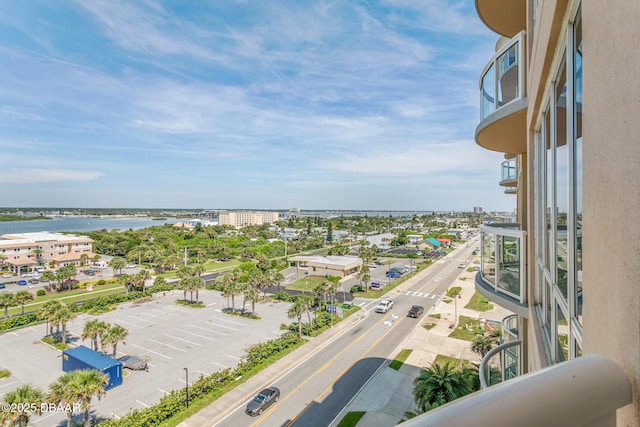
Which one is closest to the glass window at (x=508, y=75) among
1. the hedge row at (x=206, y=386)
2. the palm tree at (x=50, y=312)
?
the hedge row at (x=206, y=386)

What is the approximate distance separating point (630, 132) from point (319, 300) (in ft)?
106

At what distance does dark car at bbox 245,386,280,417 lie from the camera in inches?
580

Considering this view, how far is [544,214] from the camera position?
14.0ft

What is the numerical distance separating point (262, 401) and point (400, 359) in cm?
892

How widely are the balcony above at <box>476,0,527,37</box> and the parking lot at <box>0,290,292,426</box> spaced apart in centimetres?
1963

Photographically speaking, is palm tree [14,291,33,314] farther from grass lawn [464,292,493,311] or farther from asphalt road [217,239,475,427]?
grass lawn [464,292,493,311]

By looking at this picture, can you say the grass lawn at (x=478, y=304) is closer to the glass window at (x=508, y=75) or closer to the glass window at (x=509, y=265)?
Answer: the glass window at (x=509, y=265)

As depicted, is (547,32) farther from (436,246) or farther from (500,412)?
→ (436,246)

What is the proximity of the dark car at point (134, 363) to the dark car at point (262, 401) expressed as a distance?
26.0 ft

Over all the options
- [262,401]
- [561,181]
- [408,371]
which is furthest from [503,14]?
[408,371]

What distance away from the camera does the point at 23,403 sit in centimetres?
1211

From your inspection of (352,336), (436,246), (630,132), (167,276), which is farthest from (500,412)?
(436,246)

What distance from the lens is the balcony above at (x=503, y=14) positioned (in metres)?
7.10

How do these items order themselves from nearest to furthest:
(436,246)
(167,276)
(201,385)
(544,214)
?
(544,214) → (201,385) → (167,276) → (436,246)
